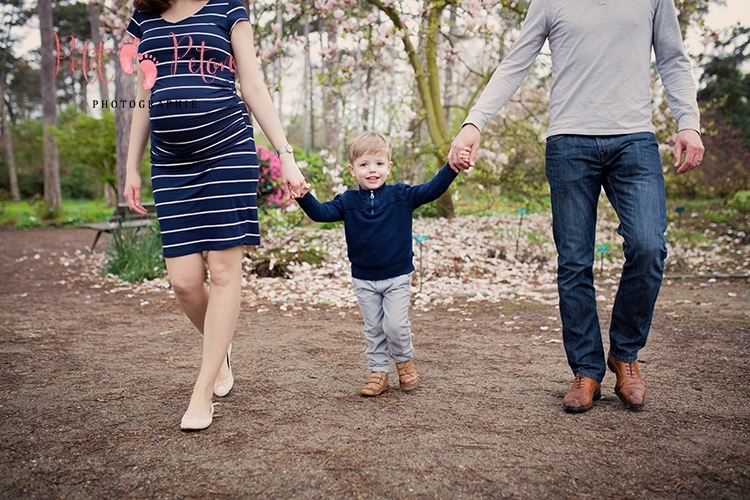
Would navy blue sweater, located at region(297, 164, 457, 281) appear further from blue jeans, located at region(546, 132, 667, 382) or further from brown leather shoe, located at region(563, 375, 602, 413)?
brown leather shoe, located at region(563, 375, 602, 413)

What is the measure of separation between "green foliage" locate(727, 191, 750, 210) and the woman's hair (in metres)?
11.0

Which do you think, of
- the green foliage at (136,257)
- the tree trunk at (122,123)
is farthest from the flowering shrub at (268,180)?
the tree trunk at (122,123)

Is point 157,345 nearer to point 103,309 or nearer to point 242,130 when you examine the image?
point 103,309

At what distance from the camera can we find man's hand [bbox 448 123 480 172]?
2414 mm

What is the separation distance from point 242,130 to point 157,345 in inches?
75.2

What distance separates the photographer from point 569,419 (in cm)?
229

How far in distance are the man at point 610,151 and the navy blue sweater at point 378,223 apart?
0.33 metres

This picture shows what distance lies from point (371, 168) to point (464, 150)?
1.44 ft

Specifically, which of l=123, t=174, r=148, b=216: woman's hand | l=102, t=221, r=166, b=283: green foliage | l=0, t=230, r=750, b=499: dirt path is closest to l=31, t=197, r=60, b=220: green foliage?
l=102, t=221, r=166, b=283: green foliage

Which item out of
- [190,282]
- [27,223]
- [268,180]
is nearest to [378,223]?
[190,282]

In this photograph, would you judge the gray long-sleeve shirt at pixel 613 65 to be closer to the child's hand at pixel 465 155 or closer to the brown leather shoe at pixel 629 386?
the child's hand at pixel 465 155

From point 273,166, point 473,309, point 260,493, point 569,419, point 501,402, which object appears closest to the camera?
point 260,493

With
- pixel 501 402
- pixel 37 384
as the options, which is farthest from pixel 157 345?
pixel 501 402

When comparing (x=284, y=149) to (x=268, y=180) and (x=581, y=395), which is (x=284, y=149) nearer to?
(x=581, y=395)
